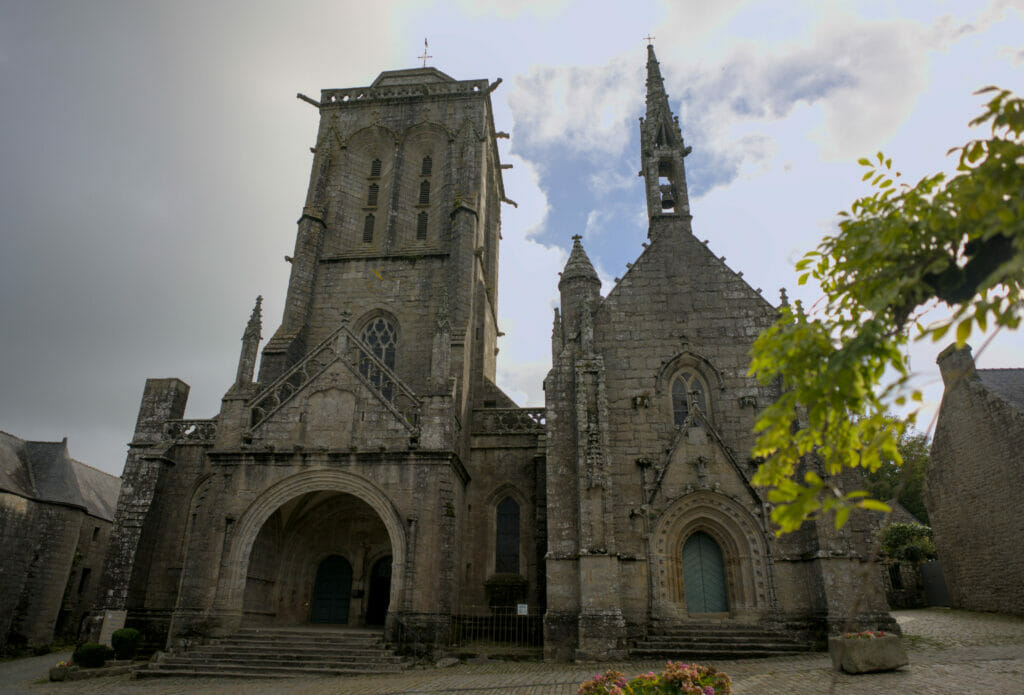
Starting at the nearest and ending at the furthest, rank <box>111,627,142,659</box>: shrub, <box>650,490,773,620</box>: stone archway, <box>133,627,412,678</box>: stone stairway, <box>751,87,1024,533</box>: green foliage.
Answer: <box>751,87,1024,533</box>: green foliage < <box>133,627,412,678</box>: stone stairway < <box>650,490,773,620</box>: stone archway < <box>111,627,142,659</box>: shrub

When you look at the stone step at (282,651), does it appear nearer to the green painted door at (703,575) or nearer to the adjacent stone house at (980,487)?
the green painted door at (703,575)

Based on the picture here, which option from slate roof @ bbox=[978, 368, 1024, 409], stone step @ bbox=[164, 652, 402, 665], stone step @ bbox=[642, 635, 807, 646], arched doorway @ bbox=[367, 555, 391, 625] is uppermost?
slate roof @ bbox=[978, 368, 1024, 409]

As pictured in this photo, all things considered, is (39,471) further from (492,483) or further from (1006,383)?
(1006,383)

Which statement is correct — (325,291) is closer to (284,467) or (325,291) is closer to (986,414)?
(284,467)

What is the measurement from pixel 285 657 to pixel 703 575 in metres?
9.80

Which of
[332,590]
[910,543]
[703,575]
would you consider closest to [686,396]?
[703,575]

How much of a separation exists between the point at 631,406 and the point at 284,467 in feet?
30.6

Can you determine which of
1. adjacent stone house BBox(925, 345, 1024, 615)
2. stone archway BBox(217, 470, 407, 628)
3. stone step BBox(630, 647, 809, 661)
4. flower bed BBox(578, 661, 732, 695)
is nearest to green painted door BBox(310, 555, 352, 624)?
stone archway BBox(217, 470, 407, 628)

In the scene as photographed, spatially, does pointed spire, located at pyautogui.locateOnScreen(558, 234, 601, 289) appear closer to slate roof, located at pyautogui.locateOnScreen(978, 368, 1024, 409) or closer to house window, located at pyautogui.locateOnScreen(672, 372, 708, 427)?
house window, located at pyautogui.locateOnScreen(672, 372, 708, 427)

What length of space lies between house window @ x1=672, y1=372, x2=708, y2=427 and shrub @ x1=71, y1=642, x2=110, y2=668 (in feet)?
48.0

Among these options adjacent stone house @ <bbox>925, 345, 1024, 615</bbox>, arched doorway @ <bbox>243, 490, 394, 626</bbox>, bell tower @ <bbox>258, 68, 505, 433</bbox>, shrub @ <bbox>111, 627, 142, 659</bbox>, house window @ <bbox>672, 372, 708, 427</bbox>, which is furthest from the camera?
bell tower @ <bbox>258, 68, 505, 433</bbox>

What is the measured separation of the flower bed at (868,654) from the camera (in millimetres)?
9789

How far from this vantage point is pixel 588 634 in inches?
518

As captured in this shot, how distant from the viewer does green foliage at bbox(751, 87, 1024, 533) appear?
290 cm
